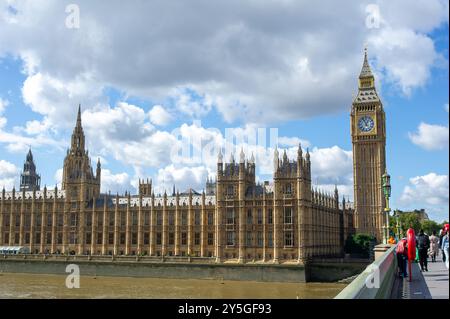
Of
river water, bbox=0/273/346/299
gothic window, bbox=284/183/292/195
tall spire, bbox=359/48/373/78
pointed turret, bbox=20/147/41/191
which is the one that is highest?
tall spire, bbox=359/48/373/78

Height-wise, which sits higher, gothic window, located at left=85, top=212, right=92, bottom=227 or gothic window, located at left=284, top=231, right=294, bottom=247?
gothic window, located at left=85, top=212, right=92, bottom=227

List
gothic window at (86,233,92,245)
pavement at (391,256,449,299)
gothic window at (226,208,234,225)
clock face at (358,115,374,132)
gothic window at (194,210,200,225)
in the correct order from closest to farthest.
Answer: pavement at (391,256,449,299)
gothic window at (226,208,234,225)
gothic window at (194,210,200,225)
gothic window at (86,233,92,245)
clock face at (358,115,374,132)

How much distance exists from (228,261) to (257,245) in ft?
17.0

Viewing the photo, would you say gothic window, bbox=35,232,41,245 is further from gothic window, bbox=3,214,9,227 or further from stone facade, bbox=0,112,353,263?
gothic window, bbox=3,214,9,227

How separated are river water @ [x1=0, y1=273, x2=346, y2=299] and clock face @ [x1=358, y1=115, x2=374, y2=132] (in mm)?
53388

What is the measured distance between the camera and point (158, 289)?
70875 mm

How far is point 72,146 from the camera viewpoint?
117 metres

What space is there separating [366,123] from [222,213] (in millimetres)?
48968

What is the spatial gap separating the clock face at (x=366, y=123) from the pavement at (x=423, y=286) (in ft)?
326

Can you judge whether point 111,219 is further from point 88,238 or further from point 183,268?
point 183,268

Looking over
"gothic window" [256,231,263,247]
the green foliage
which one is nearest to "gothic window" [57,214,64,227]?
"gothic window" [256,231,263,247]

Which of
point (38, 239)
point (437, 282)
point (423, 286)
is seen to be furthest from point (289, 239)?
point (423, 286)

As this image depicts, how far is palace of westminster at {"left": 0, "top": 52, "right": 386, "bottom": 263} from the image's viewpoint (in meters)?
85.2
